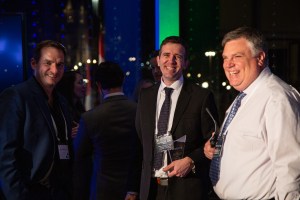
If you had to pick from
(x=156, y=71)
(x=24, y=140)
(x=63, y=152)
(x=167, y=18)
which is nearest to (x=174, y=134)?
(x=63, y=152)

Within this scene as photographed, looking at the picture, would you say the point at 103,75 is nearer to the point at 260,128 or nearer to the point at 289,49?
the point at 260,128

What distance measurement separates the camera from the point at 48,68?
2824 mm

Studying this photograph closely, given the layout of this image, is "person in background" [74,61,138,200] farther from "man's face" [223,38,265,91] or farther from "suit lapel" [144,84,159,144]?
"man's face" [223,38,265,91]

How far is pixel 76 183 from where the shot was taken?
397 centimetres

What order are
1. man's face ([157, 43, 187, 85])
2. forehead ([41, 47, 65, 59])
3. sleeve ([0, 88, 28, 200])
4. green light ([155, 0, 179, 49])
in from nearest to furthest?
sleeve ([0, 88, 28, 200]) < forehead ([41, 47, 65, 59]) < man's face ([157, 43, 187, 85]) < green light ([155, 0, 179, 49])

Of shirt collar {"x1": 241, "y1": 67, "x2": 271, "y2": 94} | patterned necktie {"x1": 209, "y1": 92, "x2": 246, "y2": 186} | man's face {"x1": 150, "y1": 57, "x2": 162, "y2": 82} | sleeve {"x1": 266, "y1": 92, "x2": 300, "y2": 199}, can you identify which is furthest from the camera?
man's face {"x1": 150, "y1": 57, "x2": 162, "y2": 82}

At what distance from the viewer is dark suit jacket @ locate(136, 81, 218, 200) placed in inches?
112

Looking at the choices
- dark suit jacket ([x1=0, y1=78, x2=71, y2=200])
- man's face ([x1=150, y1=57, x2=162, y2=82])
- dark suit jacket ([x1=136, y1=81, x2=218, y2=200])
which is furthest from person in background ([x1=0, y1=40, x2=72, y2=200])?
man's face ([x1=150, y1=57, x2=162, y2=82])

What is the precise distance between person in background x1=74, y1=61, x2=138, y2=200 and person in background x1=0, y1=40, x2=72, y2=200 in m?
0.57

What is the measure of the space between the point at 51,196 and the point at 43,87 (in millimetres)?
649

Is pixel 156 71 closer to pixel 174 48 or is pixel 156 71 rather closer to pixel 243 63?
pixel 174 48

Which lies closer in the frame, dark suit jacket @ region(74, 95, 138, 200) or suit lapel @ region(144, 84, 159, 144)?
suit lapel @ region(144, 84, 159, 144)

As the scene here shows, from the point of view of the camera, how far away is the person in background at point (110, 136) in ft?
11.2

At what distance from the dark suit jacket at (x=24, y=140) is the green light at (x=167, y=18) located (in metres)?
2.94
